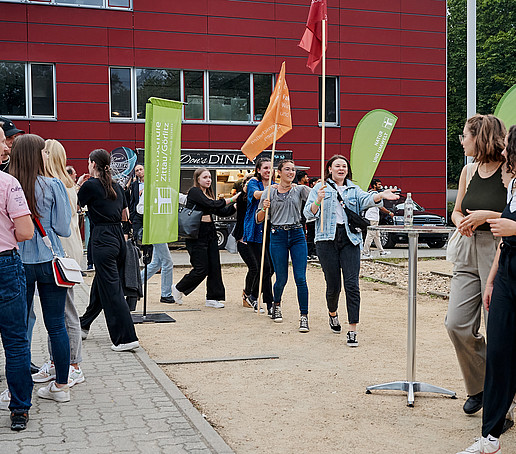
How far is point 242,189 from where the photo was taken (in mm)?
10703

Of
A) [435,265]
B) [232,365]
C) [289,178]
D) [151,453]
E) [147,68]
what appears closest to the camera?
[151,453]

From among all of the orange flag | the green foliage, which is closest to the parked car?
the orange flag

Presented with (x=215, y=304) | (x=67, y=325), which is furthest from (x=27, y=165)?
(x=215, y=304)

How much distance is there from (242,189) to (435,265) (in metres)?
7.97

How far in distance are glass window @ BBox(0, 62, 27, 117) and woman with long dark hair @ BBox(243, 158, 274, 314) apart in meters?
15.4

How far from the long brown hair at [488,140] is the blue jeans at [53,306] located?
321cm

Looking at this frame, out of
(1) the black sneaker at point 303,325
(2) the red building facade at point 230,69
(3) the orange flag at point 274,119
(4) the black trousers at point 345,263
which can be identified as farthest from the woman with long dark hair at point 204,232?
(2) the red building facade at point 230,69

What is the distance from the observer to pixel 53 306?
17.7ft

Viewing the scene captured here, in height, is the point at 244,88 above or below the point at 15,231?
above

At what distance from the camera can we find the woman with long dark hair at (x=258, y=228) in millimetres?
10141

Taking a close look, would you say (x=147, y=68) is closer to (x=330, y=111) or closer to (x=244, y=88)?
(x=244, y=88)

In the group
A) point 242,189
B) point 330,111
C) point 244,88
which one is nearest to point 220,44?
point 244,88

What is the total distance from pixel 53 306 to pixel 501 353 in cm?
319

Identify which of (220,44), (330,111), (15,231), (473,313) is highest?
(220,44)
